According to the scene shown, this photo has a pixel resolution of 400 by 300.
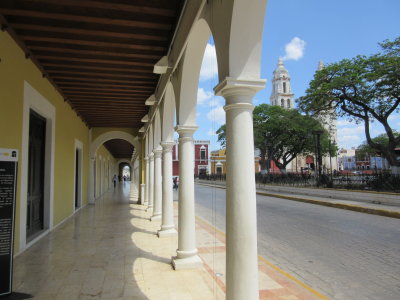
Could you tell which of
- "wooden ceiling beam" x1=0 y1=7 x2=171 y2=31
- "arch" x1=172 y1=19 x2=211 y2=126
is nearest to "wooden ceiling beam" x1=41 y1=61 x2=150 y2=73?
"arch" x1=172 y1=19 x2=211 y2=126

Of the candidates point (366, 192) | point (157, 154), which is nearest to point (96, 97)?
point (157, 154)

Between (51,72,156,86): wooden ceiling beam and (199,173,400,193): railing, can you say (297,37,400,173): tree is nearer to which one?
(199,173,400,193): railing

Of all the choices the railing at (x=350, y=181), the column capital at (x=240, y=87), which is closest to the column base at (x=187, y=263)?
the column capital at (x=240, y=87)

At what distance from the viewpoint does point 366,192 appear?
43.4 ft

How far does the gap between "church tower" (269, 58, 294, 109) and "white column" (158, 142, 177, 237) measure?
55.3m

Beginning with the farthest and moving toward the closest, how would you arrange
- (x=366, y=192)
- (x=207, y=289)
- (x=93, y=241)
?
→ 1. (x=366, y=192)
2. (x=93, y=241)
3. (x=207, y=289)

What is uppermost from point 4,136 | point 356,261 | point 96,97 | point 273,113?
point 273,113

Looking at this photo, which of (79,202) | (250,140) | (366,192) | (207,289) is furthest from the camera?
(366,192)

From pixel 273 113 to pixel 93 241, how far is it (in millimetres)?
28948

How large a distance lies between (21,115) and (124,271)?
9.85 feet

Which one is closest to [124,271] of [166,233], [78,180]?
[166,233]

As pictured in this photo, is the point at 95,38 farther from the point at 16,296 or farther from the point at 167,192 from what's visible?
the point at 16,296

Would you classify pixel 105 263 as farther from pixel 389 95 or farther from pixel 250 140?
pixel 389 95

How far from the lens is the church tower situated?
59250mm
